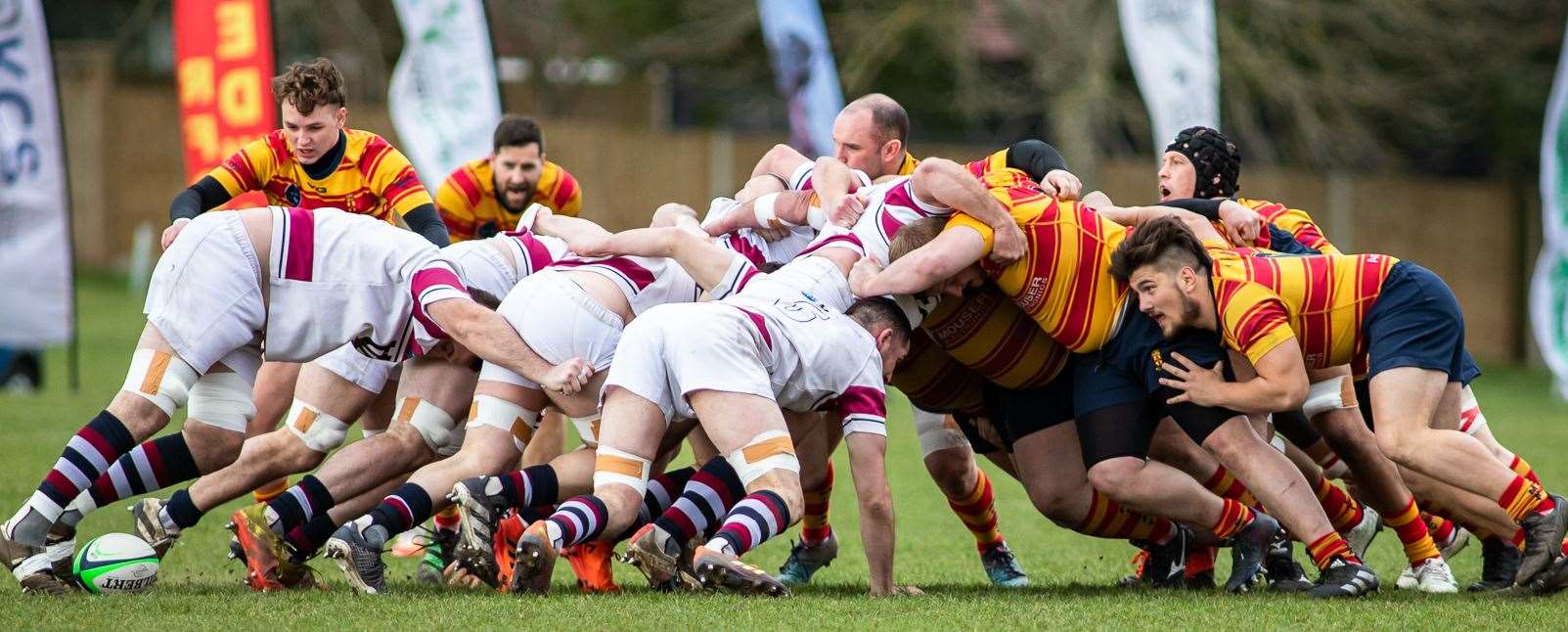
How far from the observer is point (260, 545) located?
18.9ft

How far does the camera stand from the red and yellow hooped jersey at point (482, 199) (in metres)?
8.94

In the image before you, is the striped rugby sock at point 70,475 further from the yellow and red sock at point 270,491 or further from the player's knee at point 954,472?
the player's knee at point 954,472

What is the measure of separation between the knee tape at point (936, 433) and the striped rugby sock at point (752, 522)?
159 cm

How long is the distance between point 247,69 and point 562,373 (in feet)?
23.0

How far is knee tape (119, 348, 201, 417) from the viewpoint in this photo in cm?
578

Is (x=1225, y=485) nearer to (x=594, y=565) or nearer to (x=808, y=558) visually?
(x=808, y=558)

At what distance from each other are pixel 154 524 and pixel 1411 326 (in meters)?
4.55

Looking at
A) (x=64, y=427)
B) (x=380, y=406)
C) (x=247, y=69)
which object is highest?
(x=247, y=69)

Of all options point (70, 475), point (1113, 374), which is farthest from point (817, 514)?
point (70, 475)

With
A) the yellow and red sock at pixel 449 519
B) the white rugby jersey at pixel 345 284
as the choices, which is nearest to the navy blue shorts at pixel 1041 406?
the white rugby jersey at pixel 345 284

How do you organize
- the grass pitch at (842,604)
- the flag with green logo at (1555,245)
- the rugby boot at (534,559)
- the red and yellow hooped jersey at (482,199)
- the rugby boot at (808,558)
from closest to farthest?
the grass pitch at (842,604), the rugby boot at (534,559), the rugby boot at (808,558), the red and yellow hooped jersey at (482,199), the flag with green logo at (1555,245)

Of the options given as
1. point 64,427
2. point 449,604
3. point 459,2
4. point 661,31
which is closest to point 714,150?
point 661,31

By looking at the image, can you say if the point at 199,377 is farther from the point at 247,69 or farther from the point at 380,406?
the point at 247,69

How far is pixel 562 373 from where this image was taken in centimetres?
579
